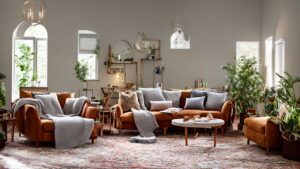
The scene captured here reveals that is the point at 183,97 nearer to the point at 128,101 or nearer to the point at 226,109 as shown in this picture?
the point at 226,109

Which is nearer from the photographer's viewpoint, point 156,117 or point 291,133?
Answer: point 291,133

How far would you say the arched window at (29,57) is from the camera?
10.9 meters

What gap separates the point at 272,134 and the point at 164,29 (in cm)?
512

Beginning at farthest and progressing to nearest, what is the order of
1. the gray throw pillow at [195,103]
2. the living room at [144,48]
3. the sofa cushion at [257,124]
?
the living room at [144,48]
the gray throw pillow at [195,103]
the sofa cushion at [257,124]

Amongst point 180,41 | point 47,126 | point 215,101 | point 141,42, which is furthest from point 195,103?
point 47,126

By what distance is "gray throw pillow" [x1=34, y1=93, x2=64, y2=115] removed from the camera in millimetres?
7922

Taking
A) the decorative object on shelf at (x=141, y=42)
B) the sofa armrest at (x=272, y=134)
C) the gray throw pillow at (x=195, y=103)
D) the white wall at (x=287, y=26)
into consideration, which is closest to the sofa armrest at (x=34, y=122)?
the gray throw pillow at (x=195, y=103)

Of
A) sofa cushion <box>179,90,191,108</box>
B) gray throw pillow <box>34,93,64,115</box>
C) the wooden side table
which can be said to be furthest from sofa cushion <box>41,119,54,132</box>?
sofa cushion <box>179,90,191,108</box>

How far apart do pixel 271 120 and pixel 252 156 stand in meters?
0.64

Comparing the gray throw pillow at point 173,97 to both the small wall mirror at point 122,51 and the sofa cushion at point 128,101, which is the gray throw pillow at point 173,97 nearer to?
the sofa cushion at point 128,101

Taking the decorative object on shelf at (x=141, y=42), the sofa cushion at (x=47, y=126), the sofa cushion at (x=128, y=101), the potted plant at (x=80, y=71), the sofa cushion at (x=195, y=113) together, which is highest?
the decorative object on shelf at (x=141, y=42)

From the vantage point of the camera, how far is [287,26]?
920cm

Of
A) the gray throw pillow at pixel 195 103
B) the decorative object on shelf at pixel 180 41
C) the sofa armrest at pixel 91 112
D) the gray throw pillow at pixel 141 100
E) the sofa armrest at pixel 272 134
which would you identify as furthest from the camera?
the decorative object on shelf at pixel 180 41

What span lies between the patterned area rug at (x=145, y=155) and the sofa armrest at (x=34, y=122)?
0.20 m
